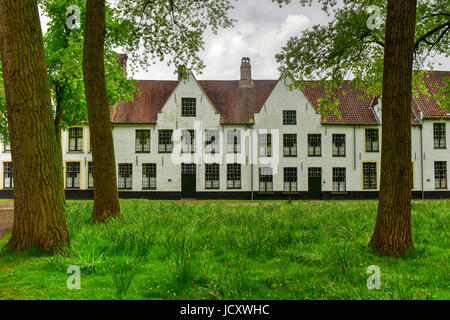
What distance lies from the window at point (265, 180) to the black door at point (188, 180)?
18.3ft

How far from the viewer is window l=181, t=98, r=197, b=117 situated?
2897 cm

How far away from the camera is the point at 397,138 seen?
5.87 metres

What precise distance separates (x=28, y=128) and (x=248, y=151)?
23840 mm

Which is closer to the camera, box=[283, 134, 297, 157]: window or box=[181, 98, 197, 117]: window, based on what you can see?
box=[181, 98, 197, 117]: window

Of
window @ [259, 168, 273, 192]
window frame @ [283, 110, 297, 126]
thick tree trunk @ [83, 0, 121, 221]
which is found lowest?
window @ [259, 168, 273, 192]

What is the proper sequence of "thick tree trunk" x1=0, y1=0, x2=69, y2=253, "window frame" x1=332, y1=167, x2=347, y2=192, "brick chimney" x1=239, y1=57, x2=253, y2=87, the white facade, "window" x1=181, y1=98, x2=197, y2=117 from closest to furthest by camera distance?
"thick tree trunk" x1=0, y1=0, x2=69, y2=253 < the white facade < "window" x1=181, y1=98, x2=197, y2=117 < "window frame" x1=332, y1=167, x2=347, y2=192 < "brick chimney" x1=239, y1=57, x2=253, y2=87

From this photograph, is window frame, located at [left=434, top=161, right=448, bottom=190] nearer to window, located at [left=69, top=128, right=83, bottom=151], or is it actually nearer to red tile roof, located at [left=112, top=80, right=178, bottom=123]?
red tile roof, located at [left=112, top=80, right=178, bottom=123]

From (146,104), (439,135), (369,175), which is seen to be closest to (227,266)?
(146,104)

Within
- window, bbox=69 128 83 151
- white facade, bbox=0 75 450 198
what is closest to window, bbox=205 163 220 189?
white facade, bbox=0 75 450 198

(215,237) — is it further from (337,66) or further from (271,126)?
(271,126)

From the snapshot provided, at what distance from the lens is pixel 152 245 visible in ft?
19.8

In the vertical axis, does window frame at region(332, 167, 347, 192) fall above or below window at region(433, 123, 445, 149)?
below

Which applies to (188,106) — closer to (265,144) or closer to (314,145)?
(265,144)

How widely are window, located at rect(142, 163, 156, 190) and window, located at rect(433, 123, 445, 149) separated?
2449 centimetres
